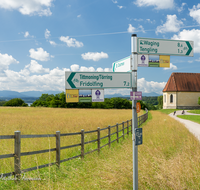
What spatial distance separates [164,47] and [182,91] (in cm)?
5264

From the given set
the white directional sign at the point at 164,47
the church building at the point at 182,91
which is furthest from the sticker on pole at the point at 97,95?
the church building at the point at 182,91

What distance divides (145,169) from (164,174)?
0.49 m

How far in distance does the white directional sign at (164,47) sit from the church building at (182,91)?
168 feet

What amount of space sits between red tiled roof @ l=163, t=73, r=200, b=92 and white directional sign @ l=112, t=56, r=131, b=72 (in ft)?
171

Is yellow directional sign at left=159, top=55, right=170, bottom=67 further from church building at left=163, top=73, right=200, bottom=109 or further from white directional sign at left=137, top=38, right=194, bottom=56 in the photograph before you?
church building at left=163, top=73, right=200, bottom=109

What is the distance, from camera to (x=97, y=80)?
130 inches

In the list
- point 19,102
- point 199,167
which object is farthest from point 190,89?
point 19,102

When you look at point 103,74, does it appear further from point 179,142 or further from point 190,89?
point 190,89

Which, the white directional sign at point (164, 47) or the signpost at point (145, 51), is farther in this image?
the white directional sign at point (164, 47)

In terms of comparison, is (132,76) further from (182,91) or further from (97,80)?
(182,91)

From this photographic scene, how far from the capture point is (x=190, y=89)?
51.8 meters

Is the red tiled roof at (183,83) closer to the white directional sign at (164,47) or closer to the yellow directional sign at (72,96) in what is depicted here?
the white directional sign at (164,47)

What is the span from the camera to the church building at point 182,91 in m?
51.0

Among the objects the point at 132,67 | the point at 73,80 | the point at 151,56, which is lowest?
the point at 73,80
